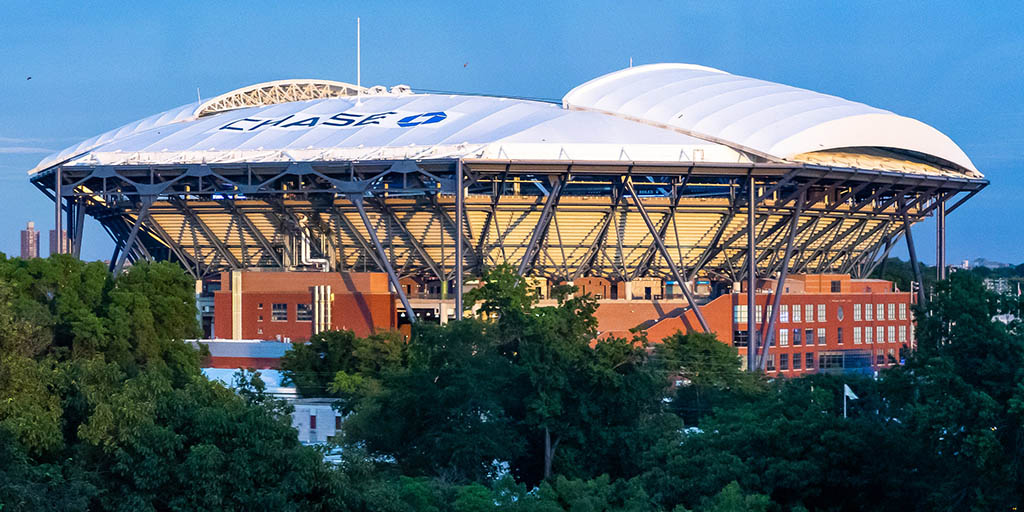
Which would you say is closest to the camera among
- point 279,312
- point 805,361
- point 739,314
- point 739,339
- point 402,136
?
point 402,136

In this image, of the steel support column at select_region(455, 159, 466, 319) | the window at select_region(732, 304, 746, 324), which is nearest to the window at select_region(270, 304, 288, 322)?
the steel support column at select_region(455, 159, 466, 319)

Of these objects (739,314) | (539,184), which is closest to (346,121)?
(539,184)

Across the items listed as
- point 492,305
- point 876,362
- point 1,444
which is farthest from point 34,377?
point 876,362

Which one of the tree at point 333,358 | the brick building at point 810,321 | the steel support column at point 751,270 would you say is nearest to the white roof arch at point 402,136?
the steel support column at point 751,270

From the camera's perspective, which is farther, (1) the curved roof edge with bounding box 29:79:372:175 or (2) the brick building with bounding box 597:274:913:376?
(1) the curved roof edge with bounding box 29:79:372:175

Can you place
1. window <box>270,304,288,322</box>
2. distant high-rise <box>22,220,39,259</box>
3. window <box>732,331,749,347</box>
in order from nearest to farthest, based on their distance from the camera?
1. window <box>732,331,749,347</box>
2. window <box>270,304,288,322</box>
3. distant high-rise <box>22,220,39,259</box>

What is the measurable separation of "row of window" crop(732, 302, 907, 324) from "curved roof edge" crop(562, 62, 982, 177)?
932 cm

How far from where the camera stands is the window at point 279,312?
70875 millimetres

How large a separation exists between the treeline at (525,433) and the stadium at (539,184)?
2144cm

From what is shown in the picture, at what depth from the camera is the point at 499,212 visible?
65.4 m

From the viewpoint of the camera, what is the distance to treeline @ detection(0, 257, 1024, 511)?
25.7m

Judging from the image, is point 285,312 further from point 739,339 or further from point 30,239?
point 30,239

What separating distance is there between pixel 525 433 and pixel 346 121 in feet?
124

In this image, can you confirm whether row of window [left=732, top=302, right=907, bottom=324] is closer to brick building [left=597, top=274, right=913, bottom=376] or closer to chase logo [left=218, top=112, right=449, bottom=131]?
brick building [left=597, top=274, right=913, bottom=376]
